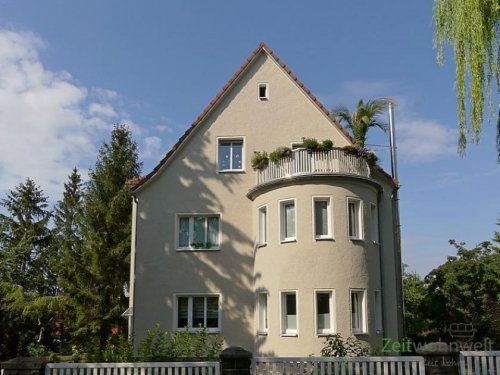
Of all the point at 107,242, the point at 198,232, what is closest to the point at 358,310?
the point at 198,232

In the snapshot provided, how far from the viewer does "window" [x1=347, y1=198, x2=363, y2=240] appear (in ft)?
57.7

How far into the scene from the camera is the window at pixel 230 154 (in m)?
20.7

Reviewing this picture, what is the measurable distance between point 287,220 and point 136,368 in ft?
28.6

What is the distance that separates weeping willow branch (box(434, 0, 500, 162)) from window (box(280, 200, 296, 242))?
776cm

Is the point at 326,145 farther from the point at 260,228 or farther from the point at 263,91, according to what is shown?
the point at 263,91

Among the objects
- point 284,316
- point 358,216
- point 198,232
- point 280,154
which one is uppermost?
point 280,154

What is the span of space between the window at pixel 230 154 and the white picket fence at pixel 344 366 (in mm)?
11290

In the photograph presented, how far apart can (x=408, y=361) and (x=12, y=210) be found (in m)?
41.9

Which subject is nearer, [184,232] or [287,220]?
[287,220]

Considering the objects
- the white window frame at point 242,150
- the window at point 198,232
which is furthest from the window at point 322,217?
the window at point 198,232

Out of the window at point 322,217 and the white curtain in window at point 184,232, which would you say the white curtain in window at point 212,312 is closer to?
the white curtain in window at point 184,232

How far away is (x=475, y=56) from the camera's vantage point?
10344 mm

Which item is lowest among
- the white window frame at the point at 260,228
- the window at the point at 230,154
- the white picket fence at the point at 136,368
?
the white picket fence at the point at 136,368

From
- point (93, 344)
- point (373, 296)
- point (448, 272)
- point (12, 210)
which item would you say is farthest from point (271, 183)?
point (12, 210)
